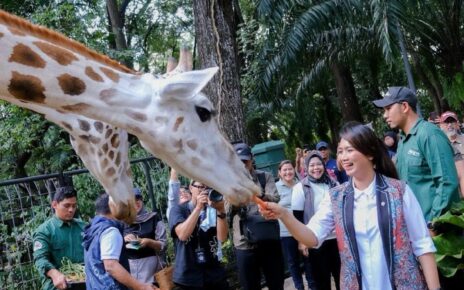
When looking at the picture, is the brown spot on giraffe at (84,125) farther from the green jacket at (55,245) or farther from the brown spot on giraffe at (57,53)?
the green jacket at (55,245)

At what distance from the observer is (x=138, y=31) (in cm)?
2070

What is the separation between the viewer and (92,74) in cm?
268

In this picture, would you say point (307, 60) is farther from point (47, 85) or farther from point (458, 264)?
point (47, 85)

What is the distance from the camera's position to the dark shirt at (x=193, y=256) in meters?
4.87

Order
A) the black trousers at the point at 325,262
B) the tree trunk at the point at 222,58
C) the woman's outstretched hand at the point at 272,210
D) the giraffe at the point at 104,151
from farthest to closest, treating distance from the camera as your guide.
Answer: the tree trunk at the point at 222,58
the black trousers at the point at 325,262
the giraffe at the point at 104,151
the woman's outstretched hand at the point at 272,210

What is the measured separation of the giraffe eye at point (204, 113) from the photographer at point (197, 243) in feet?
6.35

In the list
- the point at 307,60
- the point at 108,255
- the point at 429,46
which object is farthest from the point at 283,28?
the point at 108,255

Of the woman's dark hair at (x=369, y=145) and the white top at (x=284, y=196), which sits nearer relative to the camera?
the woman's dark hair at (x=369, y=145)

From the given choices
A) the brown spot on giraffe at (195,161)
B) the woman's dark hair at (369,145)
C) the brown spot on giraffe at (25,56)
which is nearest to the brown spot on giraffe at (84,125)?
the brown spot on giraffe at (25,56)

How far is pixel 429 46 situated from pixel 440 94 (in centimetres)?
436

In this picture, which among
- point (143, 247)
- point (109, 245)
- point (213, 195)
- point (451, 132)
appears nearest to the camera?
point (109, 245)

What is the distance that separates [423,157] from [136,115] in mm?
2065

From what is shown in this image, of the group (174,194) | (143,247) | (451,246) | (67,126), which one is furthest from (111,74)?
(143,247)

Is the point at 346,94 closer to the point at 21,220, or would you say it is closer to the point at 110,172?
the point at 21,220
